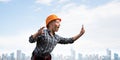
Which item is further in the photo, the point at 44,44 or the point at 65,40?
the point at 65,40

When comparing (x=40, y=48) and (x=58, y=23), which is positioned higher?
(x=58, y=23)

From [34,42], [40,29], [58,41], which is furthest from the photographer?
[58,41]

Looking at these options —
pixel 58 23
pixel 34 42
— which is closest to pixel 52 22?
pixel 58 23

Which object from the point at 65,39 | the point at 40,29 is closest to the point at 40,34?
the point at 40,29

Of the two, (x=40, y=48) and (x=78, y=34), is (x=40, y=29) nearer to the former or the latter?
(x=40, y=48)

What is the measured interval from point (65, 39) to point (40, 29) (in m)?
1.52

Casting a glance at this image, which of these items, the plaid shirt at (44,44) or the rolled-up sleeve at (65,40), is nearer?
the plaid shirt at (44,44)

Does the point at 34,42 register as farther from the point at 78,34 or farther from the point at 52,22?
the point at 78,34

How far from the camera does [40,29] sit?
716cm

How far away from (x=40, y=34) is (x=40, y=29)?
0.22 m

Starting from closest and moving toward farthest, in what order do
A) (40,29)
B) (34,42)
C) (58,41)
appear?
1. (40,29)
2. (34,42)
3. (58,41)

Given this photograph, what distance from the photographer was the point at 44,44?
793 cm

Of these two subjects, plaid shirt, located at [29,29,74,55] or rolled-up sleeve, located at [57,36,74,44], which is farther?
rolled-up sleeve, located at [57,36,74,44]

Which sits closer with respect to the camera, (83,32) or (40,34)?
(40,34)
